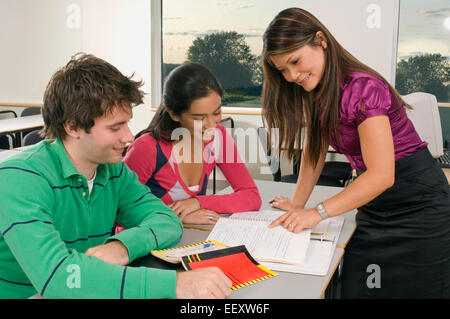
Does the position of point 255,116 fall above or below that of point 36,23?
below

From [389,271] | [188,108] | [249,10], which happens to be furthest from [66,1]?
[389,271]

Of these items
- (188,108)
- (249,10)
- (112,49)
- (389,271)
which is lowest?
(389,271)

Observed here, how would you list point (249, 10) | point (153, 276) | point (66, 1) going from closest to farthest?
point (153, 276) < point (249, 10) < point (66, 1)

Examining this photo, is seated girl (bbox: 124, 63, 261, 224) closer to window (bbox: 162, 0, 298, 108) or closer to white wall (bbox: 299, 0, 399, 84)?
white wall (bbox: 299, 0, 399, 84)

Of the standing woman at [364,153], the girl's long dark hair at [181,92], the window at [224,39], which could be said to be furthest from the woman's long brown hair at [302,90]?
the window at [224,39]

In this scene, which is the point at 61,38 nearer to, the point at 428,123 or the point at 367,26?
the point at 367,26

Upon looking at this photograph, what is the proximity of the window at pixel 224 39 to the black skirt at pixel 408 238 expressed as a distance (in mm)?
3222

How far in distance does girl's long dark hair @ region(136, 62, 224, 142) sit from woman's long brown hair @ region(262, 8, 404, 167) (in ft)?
0.68

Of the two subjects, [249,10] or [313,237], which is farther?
[249,10]

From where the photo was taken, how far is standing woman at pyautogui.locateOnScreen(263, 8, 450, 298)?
133 cm

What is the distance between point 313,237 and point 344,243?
93 millimetres

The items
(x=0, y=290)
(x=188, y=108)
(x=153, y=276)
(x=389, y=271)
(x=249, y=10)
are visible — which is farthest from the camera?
(x=249, y=10)

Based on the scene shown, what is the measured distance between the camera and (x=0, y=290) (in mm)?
1146

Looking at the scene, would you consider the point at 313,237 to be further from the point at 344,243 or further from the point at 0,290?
the point at 0,290
